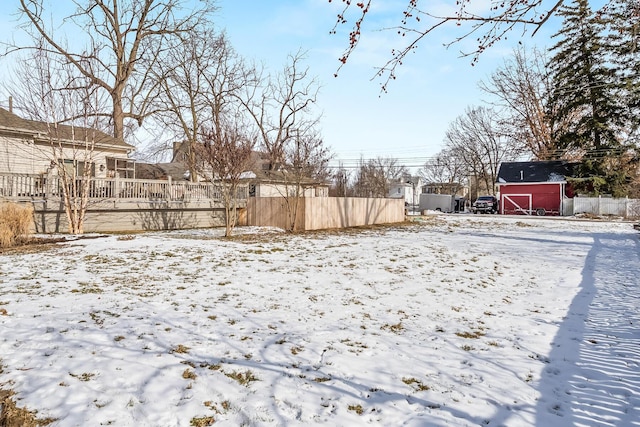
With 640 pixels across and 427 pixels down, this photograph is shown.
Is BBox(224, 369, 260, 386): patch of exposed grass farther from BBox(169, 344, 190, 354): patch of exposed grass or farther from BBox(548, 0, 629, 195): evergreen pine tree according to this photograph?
BBox(548, 0, 629, 195): evergreen pine tree

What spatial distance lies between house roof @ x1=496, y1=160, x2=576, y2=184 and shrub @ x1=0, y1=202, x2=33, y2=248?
34991mm

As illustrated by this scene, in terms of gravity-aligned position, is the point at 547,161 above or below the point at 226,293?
above

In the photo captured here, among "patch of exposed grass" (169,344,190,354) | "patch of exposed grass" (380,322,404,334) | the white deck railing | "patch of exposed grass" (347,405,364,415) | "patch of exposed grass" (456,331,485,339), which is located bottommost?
"patch of exposed grass" (456,331,485,339)

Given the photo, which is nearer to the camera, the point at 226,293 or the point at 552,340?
the point at 552,340

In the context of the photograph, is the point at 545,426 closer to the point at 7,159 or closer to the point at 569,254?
the point at 569,254

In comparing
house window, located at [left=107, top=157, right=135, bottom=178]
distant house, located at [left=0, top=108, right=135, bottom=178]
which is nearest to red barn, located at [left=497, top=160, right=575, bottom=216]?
house window, located at [left=107, top=157, right=135, bottom=178]

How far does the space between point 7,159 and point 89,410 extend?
16.2m

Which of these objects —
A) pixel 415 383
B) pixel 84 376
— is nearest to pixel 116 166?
pixel 84 376

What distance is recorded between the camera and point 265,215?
16.7 m

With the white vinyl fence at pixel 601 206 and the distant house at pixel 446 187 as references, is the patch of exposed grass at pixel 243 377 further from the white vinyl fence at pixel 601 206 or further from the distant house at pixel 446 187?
the distant house at pixel 446 187

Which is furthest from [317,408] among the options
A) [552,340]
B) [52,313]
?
[52,313]

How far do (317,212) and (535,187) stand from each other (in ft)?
84.1

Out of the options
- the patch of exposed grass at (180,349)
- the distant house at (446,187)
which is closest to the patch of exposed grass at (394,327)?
the patch of exposed grass at (180,349)

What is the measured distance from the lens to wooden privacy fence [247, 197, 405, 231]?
15453 millimetres
